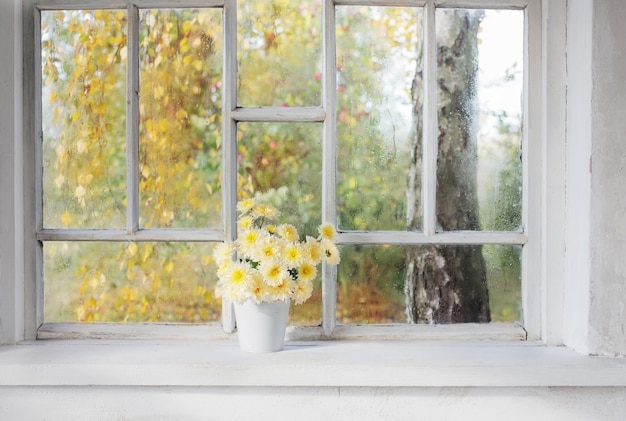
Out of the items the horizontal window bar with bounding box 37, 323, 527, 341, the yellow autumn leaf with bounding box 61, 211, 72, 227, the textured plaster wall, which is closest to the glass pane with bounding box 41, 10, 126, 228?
the yellow autumn leaf with bounding box 61, 211, 72, 227

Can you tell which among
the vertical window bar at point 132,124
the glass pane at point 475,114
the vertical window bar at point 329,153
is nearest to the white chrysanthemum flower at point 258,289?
the vertical window bar at point 329,153

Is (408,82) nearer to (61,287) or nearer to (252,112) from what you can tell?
(252,112)

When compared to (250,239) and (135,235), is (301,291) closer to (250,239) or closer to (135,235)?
(250,239)

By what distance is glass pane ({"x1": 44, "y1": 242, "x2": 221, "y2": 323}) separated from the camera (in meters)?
1.72

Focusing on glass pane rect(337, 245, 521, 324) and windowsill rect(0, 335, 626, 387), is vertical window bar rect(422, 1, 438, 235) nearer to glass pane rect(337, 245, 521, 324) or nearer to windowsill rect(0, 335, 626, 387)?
glass pane rect(337, 245, 521, 324)

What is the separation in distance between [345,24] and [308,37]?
0.11 meters

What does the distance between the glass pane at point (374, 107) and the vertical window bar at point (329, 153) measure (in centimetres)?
3

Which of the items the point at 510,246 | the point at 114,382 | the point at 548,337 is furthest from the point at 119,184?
the point at 548,337

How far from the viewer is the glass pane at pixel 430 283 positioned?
1702 mm

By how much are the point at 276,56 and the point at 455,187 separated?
614 mm

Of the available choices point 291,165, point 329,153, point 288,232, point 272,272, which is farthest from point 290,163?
point 272,272

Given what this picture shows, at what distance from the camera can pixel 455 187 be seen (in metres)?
1.70

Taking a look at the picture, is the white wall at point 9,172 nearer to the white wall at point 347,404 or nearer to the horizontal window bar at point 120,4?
the horizontal window bar at point 120,4

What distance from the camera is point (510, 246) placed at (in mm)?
1704
